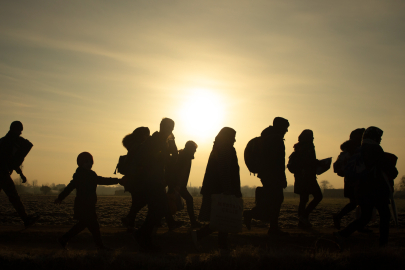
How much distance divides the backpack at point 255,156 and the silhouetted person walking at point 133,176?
7.53 ft

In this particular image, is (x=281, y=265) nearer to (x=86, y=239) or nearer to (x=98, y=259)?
(x=98, y=259)

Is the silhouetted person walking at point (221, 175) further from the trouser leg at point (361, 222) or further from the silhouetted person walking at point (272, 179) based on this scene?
the trouser leg at point (361, 222)

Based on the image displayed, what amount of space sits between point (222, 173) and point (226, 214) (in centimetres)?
69

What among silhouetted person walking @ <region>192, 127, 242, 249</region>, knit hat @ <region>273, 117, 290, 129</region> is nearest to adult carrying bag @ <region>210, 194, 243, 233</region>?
silhouetted person walking @ <region>192, 127, 242, 249</region>

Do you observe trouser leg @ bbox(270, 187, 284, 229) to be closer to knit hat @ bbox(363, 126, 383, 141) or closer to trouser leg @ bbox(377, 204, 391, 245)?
trouser leg @ bbox(377, 204, 391, 245)

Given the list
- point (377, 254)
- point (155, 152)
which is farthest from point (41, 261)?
point (377, 254)

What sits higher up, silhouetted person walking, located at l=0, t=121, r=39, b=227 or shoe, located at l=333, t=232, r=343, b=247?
silhouetted person walking, located at l=0, t=121, r=39, b=227

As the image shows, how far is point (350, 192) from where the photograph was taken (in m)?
8.12

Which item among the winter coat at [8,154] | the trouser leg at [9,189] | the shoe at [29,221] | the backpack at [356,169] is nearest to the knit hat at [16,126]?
the winter coat at [8,154]

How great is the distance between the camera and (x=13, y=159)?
8461mm

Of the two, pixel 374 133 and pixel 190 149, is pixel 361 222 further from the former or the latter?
pixel 190 149

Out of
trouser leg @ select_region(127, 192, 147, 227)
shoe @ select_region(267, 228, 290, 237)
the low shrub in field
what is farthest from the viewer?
shoe @ select_region(267, 228, 290, 237)

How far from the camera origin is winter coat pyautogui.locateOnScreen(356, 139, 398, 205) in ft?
18.6

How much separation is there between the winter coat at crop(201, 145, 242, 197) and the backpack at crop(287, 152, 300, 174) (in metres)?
3.05
